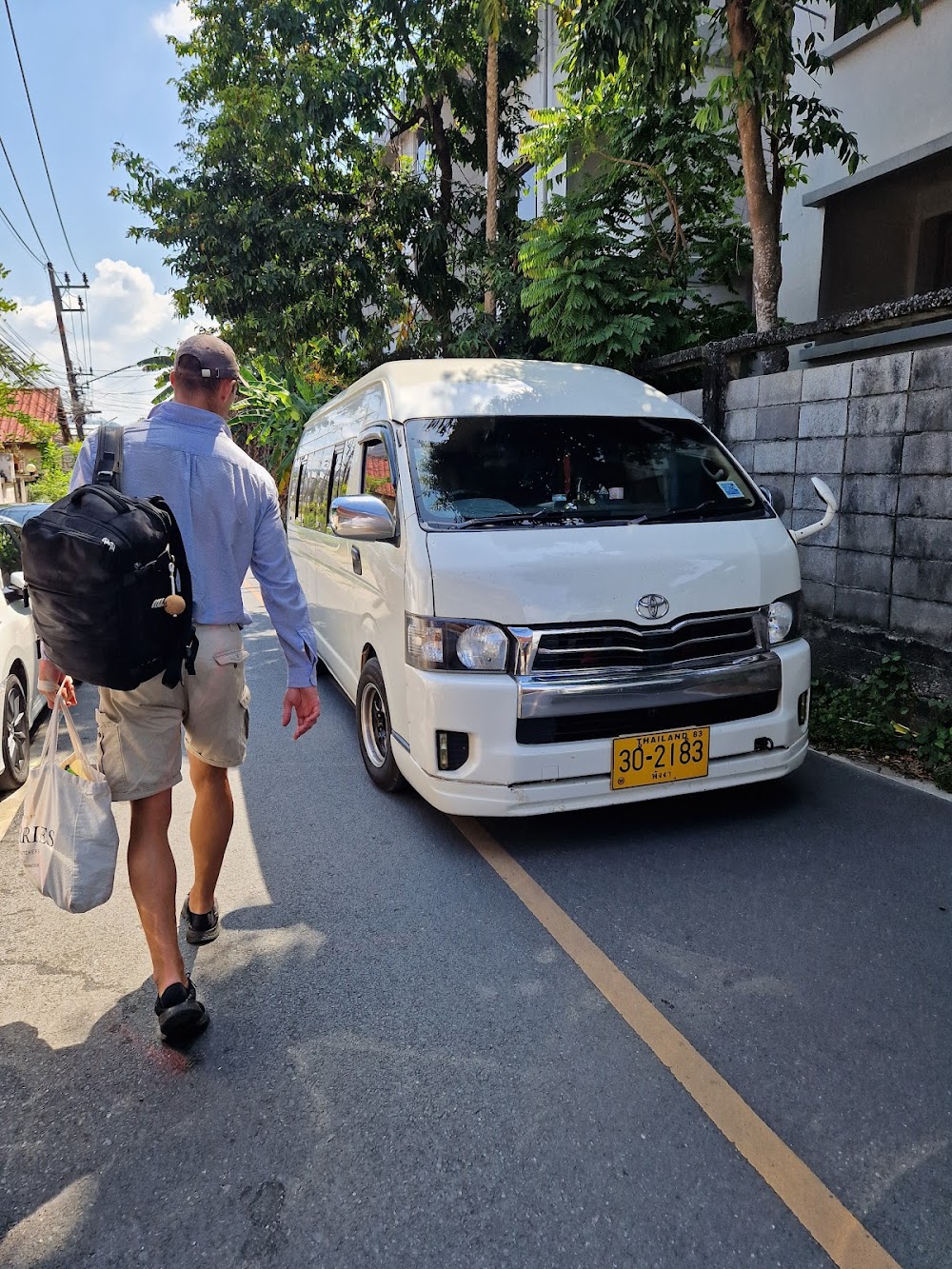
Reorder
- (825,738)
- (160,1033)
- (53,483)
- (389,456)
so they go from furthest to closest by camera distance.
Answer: (53,483), (825,738), (389,456), (160,1033)

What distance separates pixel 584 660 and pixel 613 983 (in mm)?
1259

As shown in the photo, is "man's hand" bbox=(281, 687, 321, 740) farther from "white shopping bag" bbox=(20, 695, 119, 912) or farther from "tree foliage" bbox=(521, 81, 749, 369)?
"tree foliage" bbox=(521, 81, 749, 369)

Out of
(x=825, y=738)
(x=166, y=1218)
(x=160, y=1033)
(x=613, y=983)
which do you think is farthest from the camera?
(x=825, y=738)

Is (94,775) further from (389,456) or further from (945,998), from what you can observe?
(945,998)

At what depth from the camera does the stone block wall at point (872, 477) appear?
4844 mm

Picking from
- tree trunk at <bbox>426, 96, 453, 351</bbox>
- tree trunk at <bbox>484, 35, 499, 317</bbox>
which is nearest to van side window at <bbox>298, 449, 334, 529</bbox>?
tree trunk at <bbox>484, 35, 499, 317</bbox>

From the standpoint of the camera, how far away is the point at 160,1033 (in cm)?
254

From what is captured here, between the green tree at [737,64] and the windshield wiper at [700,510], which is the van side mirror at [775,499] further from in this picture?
the green tree at [737,64]

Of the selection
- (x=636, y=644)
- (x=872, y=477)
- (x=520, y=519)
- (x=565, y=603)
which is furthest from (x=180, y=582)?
(x=872, y=477)

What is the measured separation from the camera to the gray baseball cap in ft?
8.45

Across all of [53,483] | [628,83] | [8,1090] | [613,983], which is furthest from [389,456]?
[53,483]

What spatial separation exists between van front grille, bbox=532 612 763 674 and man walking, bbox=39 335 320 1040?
45.1 inches

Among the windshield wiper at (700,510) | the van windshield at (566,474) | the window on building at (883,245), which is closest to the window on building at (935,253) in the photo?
the window on building at (883,245)

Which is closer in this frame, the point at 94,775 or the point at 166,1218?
the point at 166,1218
